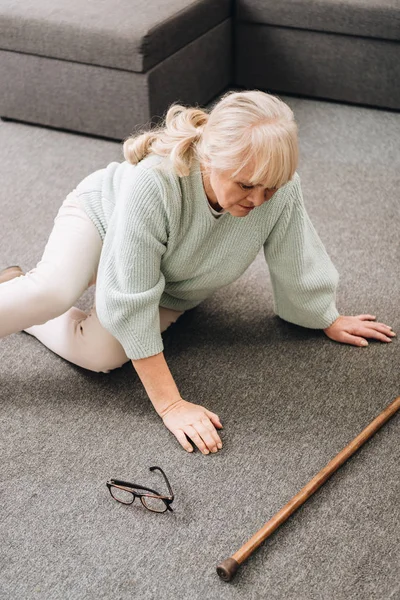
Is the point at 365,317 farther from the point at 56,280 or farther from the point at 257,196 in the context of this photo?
the point at 56,280

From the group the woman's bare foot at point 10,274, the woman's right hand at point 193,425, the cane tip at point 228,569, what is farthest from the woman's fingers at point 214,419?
the woman's bare foot at point 10,274

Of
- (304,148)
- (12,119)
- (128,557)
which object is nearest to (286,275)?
(128,557)

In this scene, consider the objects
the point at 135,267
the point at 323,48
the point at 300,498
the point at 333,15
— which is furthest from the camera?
the point at 323,48

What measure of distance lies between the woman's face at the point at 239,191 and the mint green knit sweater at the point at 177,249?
135mm

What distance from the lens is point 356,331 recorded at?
66.6 inches

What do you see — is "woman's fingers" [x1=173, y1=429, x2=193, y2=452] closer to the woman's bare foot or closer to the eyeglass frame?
the eyeglass frame

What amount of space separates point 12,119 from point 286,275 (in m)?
1.62

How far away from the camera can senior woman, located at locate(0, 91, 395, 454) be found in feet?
4.05

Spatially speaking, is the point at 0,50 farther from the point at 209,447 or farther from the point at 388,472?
the point at 388,472

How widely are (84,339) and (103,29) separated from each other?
123 centimetres

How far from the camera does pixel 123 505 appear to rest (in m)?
1.34

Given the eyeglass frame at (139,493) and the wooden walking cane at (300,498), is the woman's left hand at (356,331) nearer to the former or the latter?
the wooden walking cane at (300,498)

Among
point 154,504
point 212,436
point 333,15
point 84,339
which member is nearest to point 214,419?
point 212,436

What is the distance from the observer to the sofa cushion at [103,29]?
2342 millimetres
